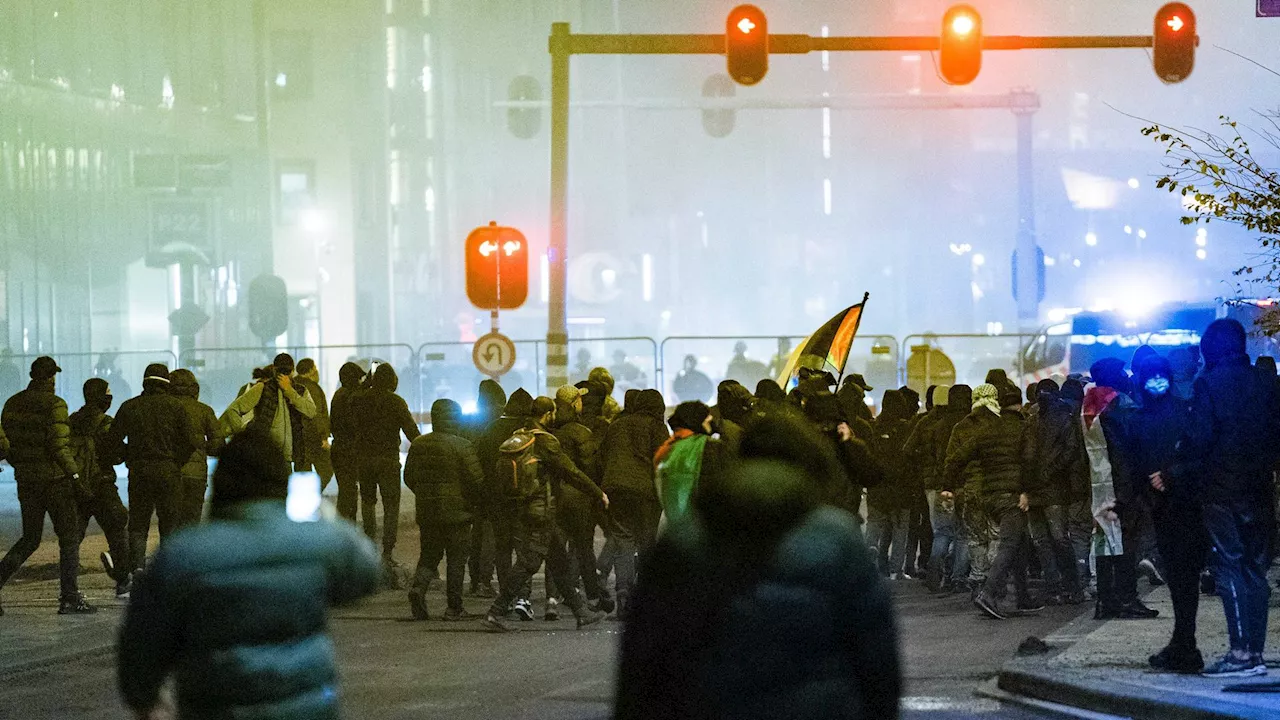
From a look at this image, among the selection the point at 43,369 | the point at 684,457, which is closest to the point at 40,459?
the point at 43,369

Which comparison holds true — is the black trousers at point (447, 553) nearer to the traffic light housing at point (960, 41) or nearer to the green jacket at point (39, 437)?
the green jacket at point (39, 437)

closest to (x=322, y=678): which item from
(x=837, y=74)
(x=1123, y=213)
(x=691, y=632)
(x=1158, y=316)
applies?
(x=691, y=632)

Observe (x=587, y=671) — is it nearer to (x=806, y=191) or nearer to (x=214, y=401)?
(x=214, y=401)

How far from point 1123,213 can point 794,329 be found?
34.6m

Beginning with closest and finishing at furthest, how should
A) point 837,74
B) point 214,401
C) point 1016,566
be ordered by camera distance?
point 1016,566
point 214,401
point 837,74

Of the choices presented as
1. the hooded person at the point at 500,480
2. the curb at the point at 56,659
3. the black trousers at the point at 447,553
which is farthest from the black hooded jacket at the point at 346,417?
the curb at the point at 56,659

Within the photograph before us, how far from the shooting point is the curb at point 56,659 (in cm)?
1019

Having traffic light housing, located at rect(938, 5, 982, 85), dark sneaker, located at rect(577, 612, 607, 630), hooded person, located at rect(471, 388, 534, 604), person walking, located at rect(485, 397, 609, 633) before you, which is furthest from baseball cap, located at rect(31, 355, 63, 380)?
traffic light housing, located at rect(938, 5, 982, 85)

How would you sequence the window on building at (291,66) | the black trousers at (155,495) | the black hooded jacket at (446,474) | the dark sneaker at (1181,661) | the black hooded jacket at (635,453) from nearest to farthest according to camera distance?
1. the dark sneaker at (1181,661)
2. the black hooded jacket at (446,474)
3. the black hooded jacket at (635,453)
4. the black trousers at (155,495)
5. the window on building at (291,66)

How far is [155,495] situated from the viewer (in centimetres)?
1298

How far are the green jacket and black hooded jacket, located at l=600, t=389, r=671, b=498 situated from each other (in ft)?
13.2

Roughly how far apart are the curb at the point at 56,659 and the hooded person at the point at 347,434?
372 centimetres

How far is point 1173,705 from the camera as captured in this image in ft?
25.6

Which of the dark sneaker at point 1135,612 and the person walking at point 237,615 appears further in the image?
the dark sneaker at point 1135,612
